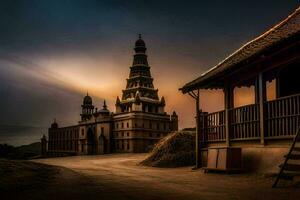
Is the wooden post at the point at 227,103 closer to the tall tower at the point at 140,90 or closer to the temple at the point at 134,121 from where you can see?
the temple at the point at 134,121

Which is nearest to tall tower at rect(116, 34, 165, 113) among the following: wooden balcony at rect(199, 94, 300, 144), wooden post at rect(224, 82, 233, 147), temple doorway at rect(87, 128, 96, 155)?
temple doorway at rect(87, 128, 96, 155)

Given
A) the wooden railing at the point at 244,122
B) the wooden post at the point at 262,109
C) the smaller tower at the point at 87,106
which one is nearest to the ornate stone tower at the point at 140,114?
the smaller tower at the point at 87,106

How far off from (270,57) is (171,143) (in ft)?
36.6

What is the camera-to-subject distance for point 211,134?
18.4 metres

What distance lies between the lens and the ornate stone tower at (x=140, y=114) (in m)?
60.2

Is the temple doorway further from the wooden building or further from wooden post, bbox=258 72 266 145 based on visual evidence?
wooden post, bbox=258 72 266 145

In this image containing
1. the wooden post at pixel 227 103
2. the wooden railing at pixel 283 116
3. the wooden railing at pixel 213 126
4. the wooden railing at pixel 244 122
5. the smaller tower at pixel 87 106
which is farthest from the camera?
the smaller tower at pixel 87 106

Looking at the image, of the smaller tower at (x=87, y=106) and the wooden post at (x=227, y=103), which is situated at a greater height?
the smaller tower at (x=87, y=106)

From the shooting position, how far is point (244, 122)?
15000 millimetres

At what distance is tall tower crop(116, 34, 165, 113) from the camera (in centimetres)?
6644

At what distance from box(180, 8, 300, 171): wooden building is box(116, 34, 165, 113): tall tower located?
157 ft

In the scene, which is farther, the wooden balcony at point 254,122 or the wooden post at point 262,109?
the wooden post at point 262,109

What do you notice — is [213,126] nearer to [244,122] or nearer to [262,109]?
[244,122]

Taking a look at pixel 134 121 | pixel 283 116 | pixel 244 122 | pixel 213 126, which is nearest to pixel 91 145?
pixel 134 121
